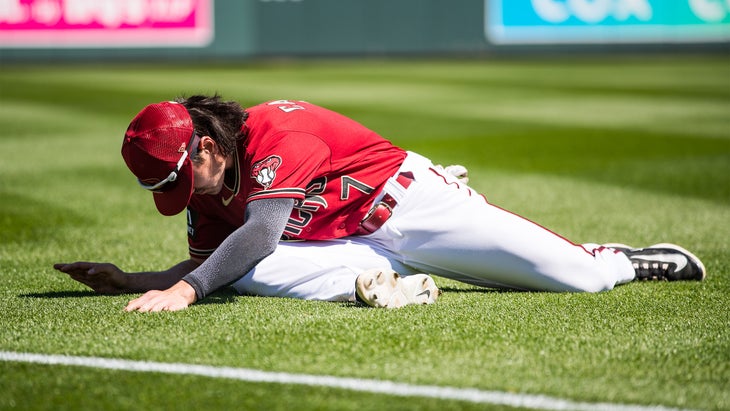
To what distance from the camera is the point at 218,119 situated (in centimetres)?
377

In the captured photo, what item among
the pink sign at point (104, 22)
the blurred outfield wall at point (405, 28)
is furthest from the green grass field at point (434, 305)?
the blurred outfield wall at point (405, 28)

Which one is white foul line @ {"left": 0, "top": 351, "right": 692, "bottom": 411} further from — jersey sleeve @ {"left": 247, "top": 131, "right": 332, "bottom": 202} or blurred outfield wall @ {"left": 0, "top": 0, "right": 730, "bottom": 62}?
blurred outfield wall @ {"left": 0, "top": 0, "right": 730, "bottom": 62}

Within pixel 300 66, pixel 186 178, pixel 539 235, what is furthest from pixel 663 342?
pixel 300 66

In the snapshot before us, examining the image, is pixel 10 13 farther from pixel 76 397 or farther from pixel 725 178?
pixel 76 397

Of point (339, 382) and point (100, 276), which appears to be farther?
point (100, 276)

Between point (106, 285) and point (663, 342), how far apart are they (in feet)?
7.73

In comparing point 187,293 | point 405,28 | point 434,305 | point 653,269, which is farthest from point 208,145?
point 405,28

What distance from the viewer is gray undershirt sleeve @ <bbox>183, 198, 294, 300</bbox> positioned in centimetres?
361

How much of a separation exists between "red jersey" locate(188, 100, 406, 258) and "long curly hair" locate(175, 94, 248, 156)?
66 millimetres

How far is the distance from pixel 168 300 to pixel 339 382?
1.08 m

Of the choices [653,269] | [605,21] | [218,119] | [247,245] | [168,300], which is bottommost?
[605,21]

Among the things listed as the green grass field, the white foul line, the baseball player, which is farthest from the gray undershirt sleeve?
the white foul line

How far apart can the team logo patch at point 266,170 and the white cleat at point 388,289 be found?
54 centimetres

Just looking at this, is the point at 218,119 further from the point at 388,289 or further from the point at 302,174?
the point at 388,289
